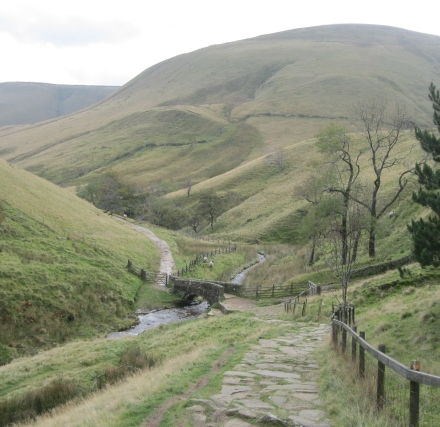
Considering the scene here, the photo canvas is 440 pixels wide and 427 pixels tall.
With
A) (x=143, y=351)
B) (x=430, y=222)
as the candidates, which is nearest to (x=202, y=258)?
(x=143, y=351)

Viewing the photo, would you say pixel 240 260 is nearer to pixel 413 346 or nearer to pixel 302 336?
pixel 302 336

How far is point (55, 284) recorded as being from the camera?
3256 centimetres

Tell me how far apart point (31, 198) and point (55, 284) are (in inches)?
790

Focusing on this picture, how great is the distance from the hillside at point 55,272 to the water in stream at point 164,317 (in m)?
1.17

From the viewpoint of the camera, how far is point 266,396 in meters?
10.1

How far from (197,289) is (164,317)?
18.2ft

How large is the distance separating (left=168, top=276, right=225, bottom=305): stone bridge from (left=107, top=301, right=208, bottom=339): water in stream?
1.05m

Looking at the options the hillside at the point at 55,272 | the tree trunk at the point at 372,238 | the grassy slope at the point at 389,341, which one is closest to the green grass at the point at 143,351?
the grassy slope at the point at 389,341

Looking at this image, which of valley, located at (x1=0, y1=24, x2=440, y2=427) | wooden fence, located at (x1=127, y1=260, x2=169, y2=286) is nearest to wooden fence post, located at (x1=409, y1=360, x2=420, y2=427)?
valley, located at (x1=0, y1=24, x2=440, y2=427)

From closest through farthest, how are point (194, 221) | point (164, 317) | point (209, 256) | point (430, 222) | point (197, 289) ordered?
point (430, 222) < point (164, 317) < point (197, 289) < point (209, 256) < point (194, 221)

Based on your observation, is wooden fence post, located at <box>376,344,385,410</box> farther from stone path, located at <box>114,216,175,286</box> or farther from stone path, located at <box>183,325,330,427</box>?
stone path, located at <box>114,216,175,286</box>

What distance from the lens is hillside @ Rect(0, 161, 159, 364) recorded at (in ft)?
93.8

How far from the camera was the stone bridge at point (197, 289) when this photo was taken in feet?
124

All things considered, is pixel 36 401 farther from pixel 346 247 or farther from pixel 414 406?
pixel 346 247
